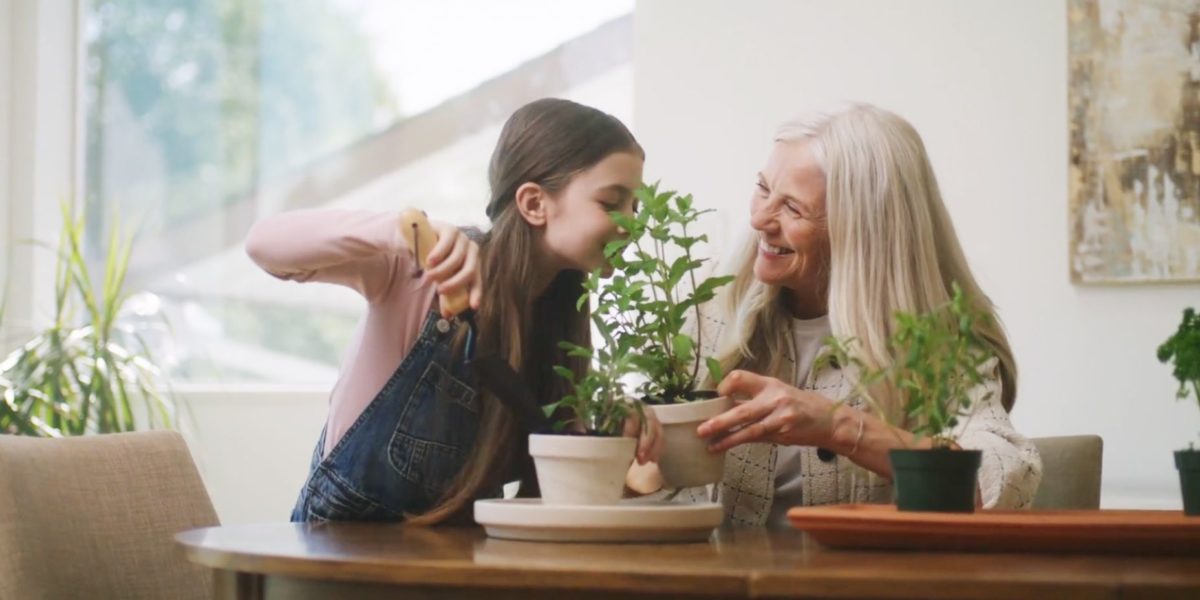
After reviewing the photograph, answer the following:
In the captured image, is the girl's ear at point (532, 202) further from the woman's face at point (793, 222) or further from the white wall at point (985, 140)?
the white wall at point (985, 140)

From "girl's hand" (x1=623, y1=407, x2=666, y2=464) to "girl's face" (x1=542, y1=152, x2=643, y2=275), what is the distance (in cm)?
43

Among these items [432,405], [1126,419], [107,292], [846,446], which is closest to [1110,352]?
[1126,419]

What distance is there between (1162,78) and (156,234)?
9.79 feet

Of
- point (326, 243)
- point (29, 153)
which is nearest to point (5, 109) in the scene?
point (29, 153)

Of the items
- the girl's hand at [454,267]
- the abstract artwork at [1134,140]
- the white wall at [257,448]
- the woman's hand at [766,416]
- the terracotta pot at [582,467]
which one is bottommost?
the white wall at [257,448]

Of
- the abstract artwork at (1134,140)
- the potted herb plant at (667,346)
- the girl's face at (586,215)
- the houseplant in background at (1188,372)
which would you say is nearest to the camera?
the houseplant in background at (1188,372)

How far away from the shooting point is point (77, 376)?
3.74 metres

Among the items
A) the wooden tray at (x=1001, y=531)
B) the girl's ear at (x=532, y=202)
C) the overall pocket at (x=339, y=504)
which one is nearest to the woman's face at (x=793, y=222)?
the girl's ear at (x=532, y=202)

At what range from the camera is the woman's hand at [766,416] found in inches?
64.9

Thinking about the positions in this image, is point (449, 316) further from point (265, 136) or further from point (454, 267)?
point (265, 136)

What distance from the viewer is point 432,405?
1844 millimetres

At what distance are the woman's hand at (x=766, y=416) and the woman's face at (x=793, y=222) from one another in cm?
44

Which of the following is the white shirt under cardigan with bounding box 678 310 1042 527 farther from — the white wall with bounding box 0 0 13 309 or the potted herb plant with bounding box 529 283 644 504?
the white wall with bounding box 0 0 13 309

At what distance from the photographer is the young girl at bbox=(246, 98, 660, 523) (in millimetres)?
1785
